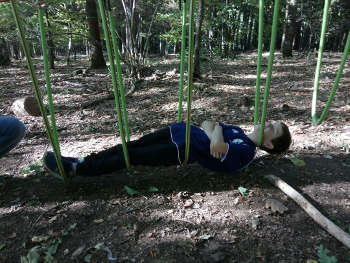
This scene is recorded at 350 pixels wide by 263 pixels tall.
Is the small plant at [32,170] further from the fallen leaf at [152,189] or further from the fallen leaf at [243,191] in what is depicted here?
the fallen leaf at [243,191]

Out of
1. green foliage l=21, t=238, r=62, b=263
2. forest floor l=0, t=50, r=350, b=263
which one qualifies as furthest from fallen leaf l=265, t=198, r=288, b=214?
green foliage l=21, t=238, r=62, b=263

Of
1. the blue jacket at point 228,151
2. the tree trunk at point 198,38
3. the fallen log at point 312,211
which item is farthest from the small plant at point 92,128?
the tree trunk at point 198,38

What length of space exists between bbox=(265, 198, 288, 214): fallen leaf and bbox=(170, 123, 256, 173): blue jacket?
38cm

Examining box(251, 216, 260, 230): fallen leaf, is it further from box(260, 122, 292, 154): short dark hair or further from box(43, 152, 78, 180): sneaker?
box(43, 152, 78, 180): sneaker

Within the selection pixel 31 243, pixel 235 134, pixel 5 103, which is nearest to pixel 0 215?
pixel 31 243

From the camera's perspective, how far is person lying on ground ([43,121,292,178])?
84.0 inches

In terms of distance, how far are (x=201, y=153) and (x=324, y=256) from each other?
1.08 metres

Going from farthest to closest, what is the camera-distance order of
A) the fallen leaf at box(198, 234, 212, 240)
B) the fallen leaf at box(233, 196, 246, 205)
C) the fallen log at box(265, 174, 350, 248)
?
1. the fallen leaf at box(233, 196, 246, 205)
2. the fallen leaf at box(198, 234, 212, 240)
3. the fallen log at box(265, 174, 350, 248)

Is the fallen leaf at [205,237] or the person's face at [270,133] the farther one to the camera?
the person's face at [270,133]

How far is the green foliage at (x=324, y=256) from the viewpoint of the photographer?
1451 millimetres

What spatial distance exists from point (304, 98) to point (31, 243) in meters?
4.28

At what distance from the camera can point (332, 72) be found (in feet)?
19.7

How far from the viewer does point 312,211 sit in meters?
1.78

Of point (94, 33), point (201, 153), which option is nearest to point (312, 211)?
point (201, 153)
